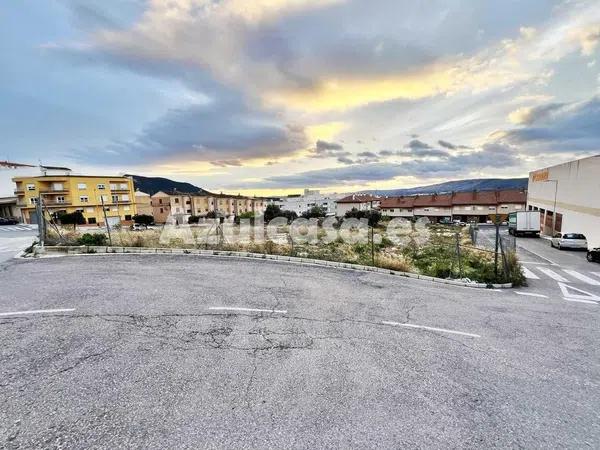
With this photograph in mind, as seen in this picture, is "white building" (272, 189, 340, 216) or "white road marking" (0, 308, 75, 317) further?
"white building" (272, 189, 340, 216)

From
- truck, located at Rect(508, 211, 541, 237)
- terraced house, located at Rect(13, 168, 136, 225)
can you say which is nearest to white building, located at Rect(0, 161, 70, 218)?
terraced house, located at Rect(13, 168, 136, 225)

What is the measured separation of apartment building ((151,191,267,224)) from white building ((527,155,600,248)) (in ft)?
185

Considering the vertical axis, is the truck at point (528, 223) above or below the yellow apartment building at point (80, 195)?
below

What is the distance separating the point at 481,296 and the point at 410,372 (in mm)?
6513

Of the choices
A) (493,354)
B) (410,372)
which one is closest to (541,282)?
(493,354)

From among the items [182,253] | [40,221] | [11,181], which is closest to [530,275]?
[182,253]

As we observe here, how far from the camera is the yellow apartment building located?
5047cm

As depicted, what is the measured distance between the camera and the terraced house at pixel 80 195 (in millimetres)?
50494

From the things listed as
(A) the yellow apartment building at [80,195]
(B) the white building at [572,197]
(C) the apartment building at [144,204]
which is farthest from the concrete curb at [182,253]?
(C) the apartment building at [144,204]

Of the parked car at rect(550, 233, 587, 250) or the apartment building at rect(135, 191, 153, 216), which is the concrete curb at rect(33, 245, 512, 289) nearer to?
the parked car at rect(550, 233, 587, 250)

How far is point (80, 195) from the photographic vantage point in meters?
56.8

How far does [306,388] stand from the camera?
3982mm

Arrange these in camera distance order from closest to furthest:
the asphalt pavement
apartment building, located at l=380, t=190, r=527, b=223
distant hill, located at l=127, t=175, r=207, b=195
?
the asphalt pavement, apartment building, located at l=380, t=190, r=527, b=223, distant hill, located at l=127, t=175, r=207, b=195

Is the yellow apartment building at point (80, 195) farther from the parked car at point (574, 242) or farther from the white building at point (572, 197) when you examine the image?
the white building at point (572, 197)
